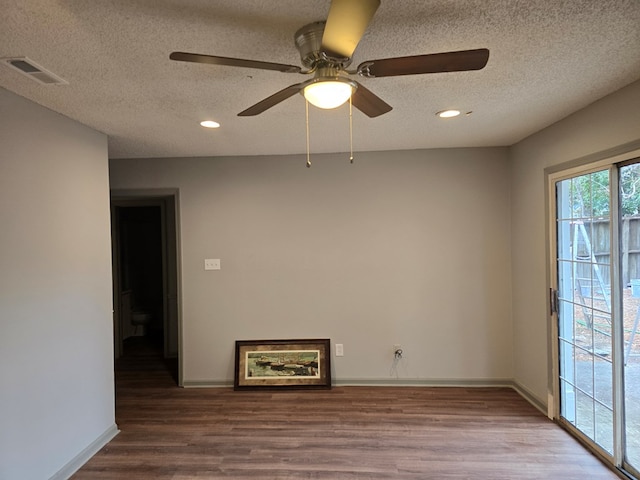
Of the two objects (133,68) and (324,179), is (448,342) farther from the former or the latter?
(133,68)

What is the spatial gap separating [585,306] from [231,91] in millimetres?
2853

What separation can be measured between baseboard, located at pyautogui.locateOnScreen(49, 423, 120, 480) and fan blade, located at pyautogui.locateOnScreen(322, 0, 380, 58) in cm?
295

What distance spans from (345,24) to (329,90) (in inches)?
11.4

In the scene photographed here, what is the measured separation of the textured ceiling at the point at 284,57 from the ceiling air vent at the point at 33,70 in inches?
2.2

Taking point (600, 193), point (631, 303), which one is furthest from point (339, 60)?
point (631, 303)

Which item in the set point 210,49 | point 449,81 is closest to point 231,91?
point 210,49

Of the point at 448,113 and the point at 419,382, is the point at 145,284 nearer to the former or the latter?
the point at 419,382

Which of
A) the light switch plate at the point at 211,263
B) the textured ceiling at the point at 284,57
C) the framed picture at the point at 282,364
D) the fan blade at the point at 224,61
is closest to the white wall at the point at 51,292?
the textured ceiling at the point at 284,57

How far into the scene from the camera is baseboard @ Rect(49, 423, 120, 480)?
92.4 inches

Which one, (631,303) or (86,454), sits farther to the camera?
(86,454)

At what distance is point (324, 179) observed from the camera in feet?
12.5

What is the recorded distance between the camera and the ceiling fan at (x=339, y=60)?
1.13 meters

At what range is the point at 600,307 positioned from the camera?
2477 mm

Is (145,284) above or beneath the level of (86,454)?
above
